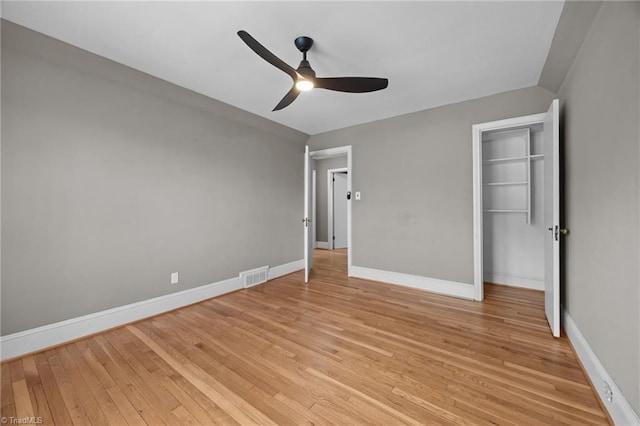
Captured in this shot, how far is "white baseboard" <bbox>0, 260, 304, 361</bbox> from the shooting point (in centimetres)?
188

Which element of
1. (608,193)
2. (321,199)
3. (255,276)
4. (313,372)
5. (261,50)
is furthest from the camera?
(321,199)

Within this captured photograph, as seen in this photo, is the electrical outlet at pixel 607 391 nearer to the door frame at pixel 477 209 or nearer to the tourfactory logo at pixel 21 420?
the door frame at pixel 477 209

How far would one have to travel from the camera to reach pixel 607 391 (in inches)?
52.7

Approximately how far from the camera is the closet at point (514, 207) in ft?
11.1

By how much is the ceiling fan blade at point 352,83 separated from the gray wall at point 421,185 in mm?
1702

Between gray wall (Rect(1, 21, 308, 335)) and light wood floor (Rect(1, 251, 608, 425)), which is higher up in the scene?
gray wall (Rect(1, 21, 308, 335))

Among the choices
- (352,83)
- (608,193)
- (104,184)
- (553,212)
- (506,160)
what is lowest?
(553,212)

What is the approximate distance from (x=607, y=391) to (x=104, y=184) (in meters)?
3.92

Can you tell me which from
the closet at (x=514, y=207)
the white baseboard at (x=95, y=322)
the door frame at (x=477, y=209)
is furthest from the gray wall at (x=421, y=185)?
the white baseboard at (x=95, y=322)

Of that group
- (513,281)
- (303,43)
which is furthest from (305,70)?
(513,281)

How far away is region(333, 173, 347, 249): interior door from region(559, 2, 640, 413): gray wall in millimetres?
4973

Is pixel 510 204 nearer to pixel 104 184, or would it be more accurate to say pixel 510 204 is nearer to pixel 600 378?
pixel 600 378

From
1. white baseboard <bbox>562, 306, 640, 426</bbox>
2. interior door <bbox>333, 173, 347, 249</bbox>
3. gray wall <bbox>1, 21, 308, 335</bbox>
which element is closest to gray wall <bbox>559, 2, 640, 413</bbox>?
white baseboard <bbox>562, 306, 640, 426</bbox>

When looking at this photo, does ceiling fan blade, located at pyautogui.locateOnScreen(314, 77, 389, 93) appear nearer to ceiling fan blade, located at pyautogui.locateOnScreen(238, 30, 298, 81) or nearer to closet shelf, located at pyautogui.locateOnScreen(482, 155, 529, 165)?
ceiling fan blade, located at pyautogui.locateOnScreen(238, 30, 298, 81)
